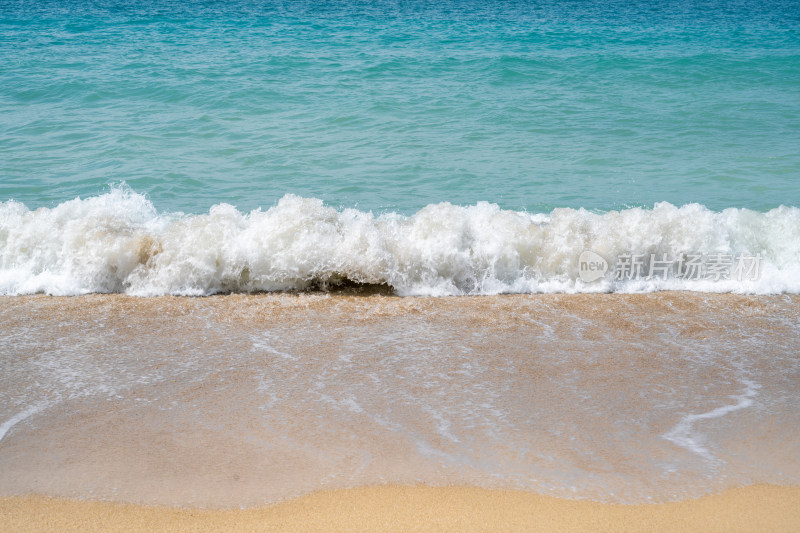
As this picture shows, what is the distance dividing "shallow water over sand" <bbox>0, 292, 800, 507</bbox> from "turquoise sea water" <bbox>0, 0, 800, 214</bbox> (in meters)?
2.35

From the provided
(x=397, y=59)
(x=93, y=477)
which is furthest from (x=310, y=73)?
(x=93, y=477)

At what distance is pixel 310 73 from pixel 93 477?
29.6ft

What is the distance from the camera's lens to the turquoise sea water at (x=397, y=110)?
284 inches

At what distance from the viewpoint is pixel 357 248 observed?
5.14 meters

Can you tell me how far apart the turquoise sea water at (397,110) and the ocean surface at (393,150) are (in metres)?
0.05

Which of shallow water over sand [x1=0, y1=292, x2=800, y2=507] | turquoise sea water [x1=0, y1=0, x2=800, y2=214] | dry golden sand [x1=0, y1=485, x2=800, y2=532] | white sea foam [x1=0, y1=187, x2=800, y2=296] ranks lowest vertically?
dry golden sand [x1=0, y1=485, x2=800, y2=532]

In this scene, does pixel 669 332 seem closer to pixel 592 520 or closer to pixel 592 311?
pixel 592 311

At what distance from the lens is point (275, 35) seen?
13.6m

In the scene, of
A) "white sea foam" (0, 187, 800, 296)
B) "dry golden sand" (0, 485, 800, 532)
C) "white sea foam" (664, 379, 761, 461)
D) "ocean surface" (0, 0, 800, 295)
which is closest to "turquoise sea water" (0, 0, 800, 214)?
"ocean surface" (0, 0, 800, 295)

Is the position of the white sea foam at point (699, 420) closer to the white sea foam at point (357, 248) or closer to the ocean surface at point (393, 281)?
the ocean surface at point (393, 281)

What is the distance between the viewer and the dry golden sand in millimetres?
2602

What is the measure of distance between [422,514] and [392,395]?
0.90 metres

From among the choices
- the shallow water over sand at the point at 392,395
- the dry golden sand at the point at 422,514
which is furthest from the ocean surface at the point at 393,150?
the dry golden sand at the point at 422,514

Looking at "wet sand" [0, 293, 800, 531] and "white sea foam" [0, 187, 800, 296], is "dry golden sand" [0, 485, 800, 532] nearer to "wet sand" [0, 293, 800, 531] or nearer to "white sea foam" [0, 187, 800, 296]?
"wet sand" [0, 293, 800, 531]
